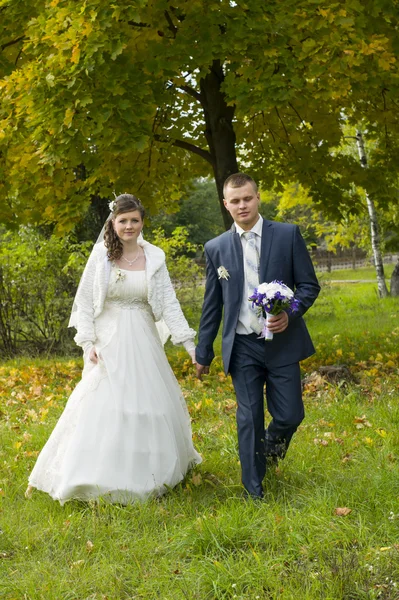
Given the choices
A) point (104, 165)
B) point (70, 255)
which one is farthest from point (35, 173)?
point (70, 255)

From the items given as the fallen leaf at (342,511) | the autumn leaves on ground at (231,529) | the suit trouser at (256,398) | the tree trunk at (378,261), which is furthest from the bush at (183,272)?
the fallen leaf at (342,511)

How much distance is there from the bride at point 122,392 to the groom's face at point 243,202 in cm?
89

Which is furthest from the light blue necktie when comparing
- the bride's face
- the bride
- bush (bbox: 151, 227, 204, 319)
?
bush (bbox: 151, 227, 204, 319)

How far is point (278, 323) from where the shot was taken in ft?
14.7

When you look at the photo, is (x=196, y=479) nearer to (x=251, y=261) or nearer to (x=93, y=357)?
(x=93, y=357)

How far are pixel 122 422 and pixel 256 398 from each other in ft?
3.12

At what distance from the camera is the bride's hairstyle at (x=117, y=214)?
17.4ft

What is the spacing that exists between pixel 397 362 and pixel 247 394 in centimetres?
521

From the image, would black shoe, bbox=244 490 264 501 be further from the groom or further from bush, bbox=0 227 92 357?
bush, bbox=0 227 92 357

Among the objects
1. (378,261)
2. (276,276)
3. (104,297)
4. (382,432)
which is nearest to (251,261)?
(276,276)

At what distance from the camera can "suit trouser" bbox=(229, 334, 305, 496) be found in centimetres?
468

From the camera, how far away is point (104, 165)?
966 centimetres

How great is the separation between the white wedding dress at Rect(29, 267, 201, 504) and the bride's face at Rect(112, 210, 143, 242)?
0.85 feet

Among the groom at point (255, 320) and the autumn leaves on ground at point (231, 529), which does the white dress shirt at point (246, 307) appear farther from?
the autumn leaves on ground at point (231, 529)
